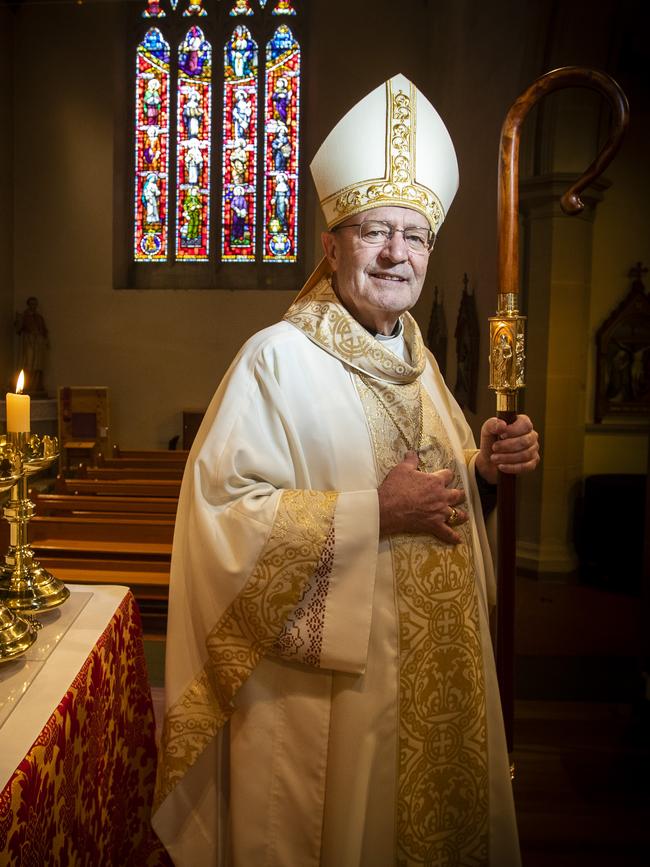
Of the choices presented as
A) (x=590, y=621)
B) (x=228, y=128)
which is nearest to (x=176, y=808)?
(x=590, y=621)

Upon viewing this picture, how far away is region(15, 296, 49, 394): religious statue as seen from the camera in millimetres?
10719

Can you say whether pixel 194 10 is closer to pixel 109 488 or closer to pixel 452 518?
pixel 109 488

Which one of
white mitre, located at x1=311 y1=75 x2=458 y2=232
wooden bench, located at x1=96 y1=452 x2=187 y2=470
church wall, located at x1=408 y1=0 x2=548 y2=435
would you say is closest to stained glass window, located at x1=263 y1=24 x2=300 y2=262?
church wall, located at x1=408 y1=0 x2=548 y2=435

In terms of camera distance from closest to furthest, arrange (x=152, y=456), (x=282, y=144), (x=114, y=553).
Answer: (x=114, y=553)
(x=152, y=456)
(x=282, y=144)

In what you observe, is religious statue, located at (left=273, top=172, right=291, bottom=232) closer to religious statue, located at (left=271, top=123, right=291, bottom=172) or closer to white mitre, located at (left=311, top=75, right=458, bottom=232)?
religious statue, located at (left=271, top=123, right=291, bottom=172)

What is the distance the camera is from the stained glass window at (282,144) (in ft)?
34.5

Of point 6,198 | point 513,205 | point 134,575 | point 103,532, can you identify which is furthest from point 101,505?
point 6,198

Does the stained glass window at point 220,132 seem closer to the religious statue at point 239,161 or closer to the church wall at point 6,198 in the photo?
the religious statue at point 239,161

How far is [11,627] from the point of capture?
4.55ft

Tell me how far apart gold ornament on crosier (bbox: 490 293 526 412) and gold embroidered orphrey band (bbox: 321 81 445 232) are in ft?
1.07

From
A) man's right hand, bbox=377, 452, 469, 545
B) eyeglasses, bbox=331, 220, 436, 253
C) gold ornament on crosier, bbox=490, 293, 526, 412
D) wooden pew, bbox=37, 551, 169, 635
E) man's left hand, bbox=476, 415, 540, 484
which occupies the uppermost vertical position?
eyeglasses, bbox=331, 220, 436, 253

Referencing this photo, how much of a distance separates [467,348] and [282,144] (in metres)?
5.48

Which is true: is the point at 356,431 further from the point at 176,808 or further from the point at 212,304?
the point at 212,304

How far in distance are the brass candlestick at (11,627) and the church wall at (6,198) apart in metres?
9.81
